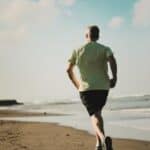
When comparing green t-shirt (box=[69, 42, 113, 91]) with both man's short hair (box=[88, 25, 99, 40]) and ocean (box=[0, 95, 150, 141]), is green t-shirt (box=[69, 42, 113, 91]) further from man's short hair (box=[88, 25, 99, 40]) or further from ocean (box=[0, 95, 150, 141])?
ocean (box=[0, 95, 150, 141])

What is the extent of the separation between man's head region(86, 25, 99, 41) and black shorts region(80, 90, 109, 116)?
729mm

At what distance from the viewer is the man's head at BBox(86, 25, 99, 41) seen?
21.7 ft

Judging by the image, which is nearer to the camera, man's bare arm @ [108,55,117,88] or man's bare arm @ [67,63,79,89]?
man's bare arm @ [108,55,117,88]

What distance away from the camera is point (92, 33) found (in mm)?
6633

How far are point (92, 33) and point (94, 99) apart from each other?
0.90m

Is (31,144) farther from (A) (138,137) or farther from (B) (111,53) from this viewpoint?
(B) (111,53)

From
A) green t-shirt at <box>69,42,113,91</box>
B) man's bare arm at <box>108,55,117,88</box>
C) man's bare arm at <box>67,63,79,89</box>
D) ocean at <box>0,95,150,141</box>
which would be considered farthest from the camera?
ocean at <box>0,95,150,141</box>

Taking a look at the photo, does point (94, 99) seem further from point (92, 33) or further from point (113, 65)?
point (92, 33)

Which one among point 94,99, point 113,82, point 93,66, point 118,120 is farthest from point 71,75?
point 118,120

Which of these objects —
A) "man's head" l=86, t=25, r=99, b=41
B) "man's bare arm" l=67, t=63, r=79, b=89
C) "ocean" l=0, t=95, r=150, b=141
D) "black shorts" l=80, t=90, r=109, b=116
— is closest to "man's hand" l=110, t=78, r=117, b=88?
"black shorts" l=80, t=90, r=109, b=116

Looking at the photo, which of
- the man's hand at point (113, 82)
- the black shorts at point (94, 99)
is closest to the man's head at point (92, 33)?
the man's hand at point (113, 82)

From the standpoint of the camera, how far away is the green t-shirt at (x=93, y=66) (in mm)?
6594

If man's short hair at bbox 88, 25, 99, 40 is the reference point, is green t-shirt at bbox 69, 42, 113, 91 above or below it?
below

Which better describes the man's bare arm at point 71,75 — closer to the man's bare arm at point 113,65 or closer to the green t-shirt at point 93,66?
the green t-shirt at point 93,66
